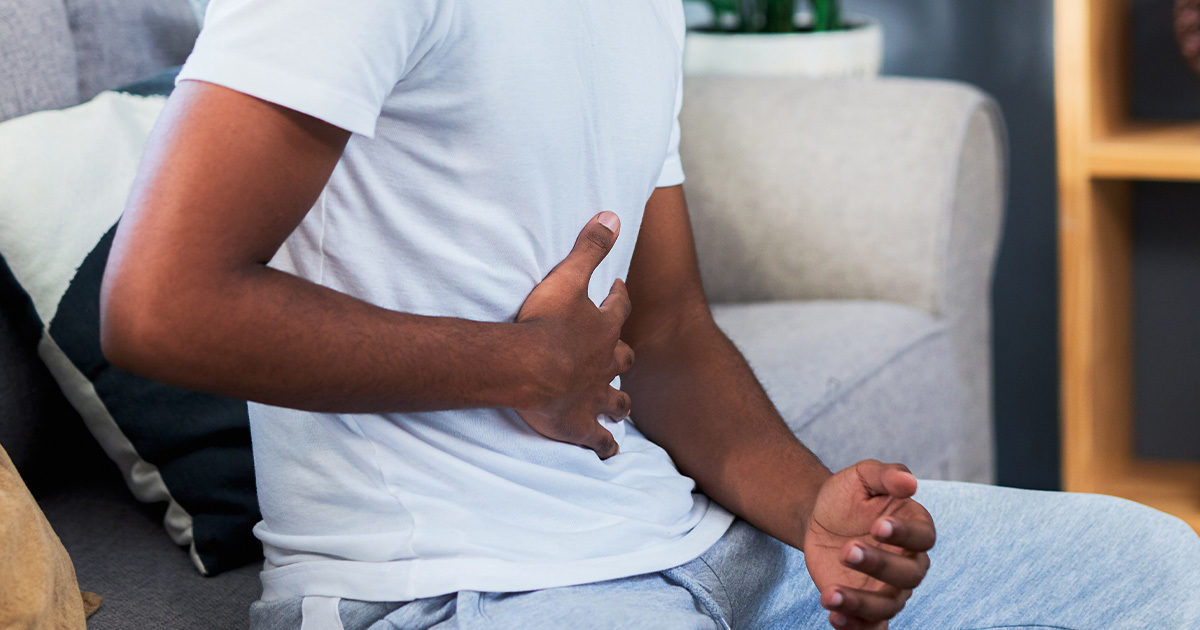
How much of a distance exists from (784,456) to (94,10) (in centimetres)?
77

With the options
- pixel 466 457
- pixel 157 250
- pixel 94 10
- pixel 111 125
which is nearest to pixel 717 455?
pixel 466 457

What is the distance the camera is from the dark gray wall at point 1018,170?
1979 mm

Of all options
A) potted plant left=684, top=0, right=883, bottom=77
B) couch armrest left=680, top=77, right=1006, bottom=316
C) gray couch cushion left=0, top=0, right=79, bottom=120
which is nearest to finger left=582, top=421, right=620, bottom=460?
gray couch cushion left=0, top=0, right=79, bottom=120

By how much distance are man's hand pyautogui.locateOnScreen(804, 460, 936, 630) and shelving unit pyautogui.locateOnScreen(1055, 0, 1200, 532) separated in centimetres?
97

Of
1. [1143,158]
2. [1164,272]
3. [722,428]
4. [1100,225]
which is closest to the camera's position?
[722,428]

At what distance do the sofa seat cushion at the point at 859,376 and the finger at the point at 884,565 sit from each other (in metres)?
→ 0.45

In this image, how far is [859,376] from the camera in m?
1.22

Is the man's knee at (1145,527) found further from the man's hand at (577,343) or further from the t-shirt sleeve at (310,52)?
the t-shirt sleeve at (310,52)

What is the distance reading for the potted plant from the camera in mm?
1711

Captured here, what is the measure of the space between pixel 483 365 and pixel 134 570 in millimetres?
436

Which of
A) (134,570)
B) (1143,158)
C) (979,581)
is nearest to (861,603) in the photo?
(979,581)

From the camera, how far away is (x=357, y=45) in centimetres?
57

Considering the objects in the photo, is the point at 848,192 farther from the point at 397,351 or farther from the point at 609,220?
the point at 397,351

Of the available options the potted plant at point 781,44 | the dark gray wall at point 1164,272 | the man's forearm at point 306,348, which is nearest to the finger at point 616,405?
the man's forearm at point 306,348
